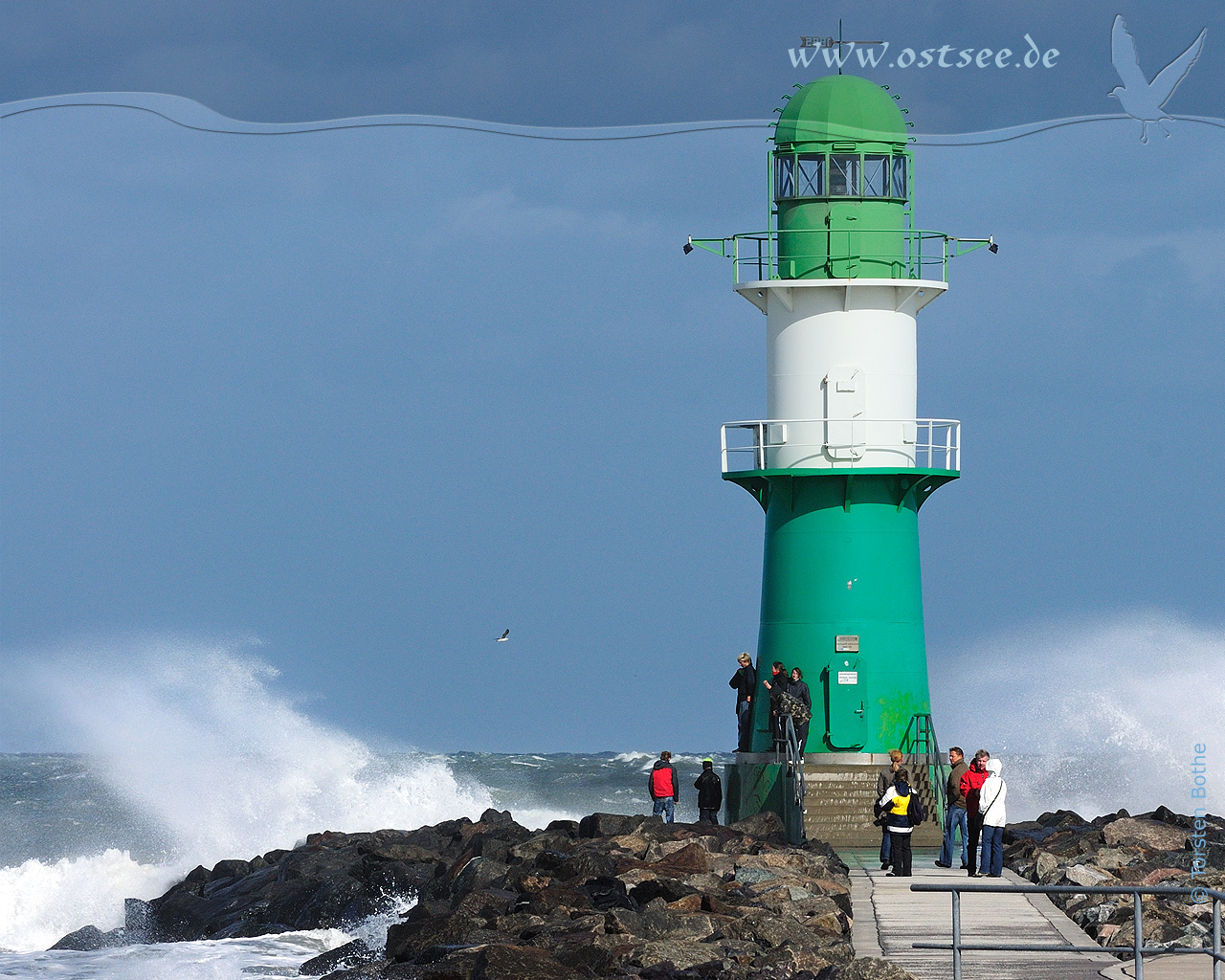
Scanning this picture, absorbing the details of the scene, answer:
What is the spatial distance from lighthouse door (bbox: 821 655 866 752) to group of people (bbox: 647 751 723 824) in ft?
4.79

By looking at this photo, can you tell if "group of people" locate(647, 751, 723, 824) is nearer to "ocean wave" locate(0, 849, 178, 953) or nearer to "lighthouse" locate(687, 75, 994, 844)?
"lighthouse" locate(687, 75, 994, 844)

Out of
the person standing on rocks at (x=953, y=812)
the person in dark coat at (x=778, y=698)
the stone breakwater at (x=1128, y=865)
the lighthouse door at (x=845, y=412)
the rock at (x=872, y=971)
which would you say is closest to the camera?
the rock at (x=872, y=971)

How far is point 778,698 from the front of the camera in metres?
21.0

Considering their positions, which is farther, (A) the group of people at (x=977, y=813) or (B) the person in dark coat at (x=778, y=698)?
(B) the person in dark coat at (x=778, y=698)

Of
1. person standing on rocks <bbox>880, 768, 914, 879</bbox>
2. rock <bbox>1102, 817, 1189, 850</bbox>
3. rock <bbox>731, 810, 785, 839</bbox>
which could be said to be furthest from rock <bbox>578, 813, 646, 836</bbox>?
rock <bbox>1102, 817, 1189, 850</bbox>

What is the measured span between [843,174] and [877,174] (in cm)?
41

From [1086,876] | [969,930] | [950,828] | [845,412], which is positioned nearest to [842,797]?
[950,828]

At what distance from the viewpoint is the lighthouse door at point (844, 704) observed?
21250 mm

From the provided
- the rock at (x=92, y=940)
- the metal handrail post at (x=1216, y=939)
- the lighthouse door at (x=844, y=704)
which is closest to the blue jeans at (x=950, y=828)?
the lighthouse door at (x=844, y=704)

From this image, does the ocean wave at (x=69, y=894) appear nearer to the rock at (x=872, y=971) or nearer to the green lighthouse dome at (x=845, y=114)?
the green lighthouse dome at (x=845, y=114)

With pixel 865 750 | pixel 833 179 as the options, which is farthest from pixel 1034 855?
pixel 833 179

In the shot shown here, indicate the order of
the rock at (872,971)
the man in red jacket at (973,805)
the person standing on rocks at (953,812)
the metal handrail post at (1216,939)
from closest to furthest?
1. the metal handrail post at (1216,939)
2. the rock at (872,971)
3. the man in red jacket at (973,805)
4. the person standing on rocks at (953,812)

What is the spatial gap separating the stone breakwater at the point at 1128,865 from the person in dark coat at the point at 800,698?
8.38ft

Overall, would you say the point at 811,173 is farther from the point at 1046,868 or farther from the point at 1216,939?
the point at 1216,939
